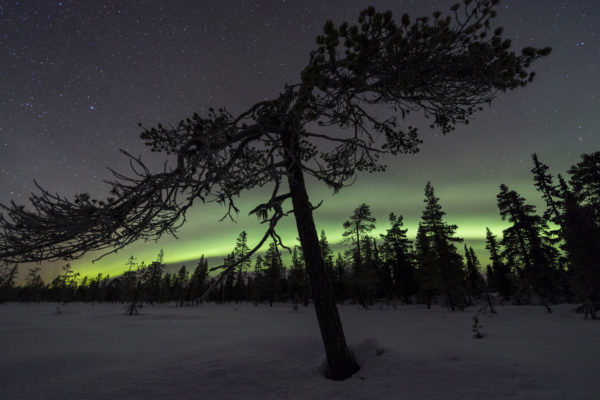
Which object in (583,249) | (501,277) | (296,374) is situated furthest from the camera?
(501,277)

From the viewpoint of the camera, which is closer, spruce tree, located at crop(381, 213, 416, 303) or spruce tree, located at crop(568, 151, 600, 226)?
spruce tree, located at crop(568, 151, 600, 226)

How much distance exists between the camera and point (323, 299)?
5.20 metres

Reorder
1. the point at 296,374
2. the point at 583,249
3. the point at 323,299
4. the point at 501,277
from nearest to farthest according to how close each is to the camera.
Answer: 1. the point at 323,299
2. the point at 296,374
3. the point at 583,249
4. the point at 501,277

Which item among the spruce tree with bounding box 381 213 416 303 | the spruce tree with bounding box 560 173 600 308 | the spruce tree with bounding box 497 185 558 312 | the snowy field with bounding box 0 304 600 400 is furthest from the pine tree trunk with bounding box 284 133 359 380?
the spruce tree with bounding box 381 213 416 303

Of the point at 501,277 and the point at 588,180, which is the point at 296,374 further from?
the point at 501,277

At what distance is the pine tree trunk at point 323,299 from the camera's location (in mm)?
5121

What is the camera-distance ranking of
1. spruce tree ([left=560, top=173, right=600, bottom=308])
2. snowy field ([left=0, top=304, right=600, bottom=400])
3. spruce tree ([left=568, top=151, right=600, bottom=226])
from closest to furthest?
snowy field ([left=0, top=304, right=600, bottom=400]) → spruce tree ([left=560, top=173, right=600, bottom=308]) → spruce tree ([left=568, top=151, right=600, bottom=226])

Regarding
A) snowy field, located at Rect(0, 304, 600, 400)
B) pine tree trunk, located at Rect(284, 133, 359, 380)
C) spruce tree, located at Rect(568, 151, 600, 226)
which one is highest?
spruce tree, located at Rect(568, 151, 600, 226)

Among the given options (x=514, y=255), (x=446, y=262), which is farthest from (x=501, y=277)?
(x=446, y=262)

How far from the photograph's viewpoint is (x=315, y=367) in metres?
6.02

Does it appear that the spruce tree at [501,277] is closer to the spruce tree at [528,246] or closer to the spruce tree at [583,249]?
the spruce tree at [528,246]

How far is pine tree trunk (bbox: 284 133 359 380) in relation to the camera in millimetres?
5121

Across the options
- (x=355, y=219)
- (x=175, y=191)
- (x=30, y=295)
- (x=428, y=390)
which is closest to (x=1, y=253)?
(x=175, y=191)

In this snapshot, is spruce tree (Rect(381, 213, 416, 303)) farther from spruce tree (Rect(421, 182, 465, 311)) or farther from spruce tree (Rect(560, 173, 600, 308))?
spruce tree (Rect(560, 173, 600, 308))
